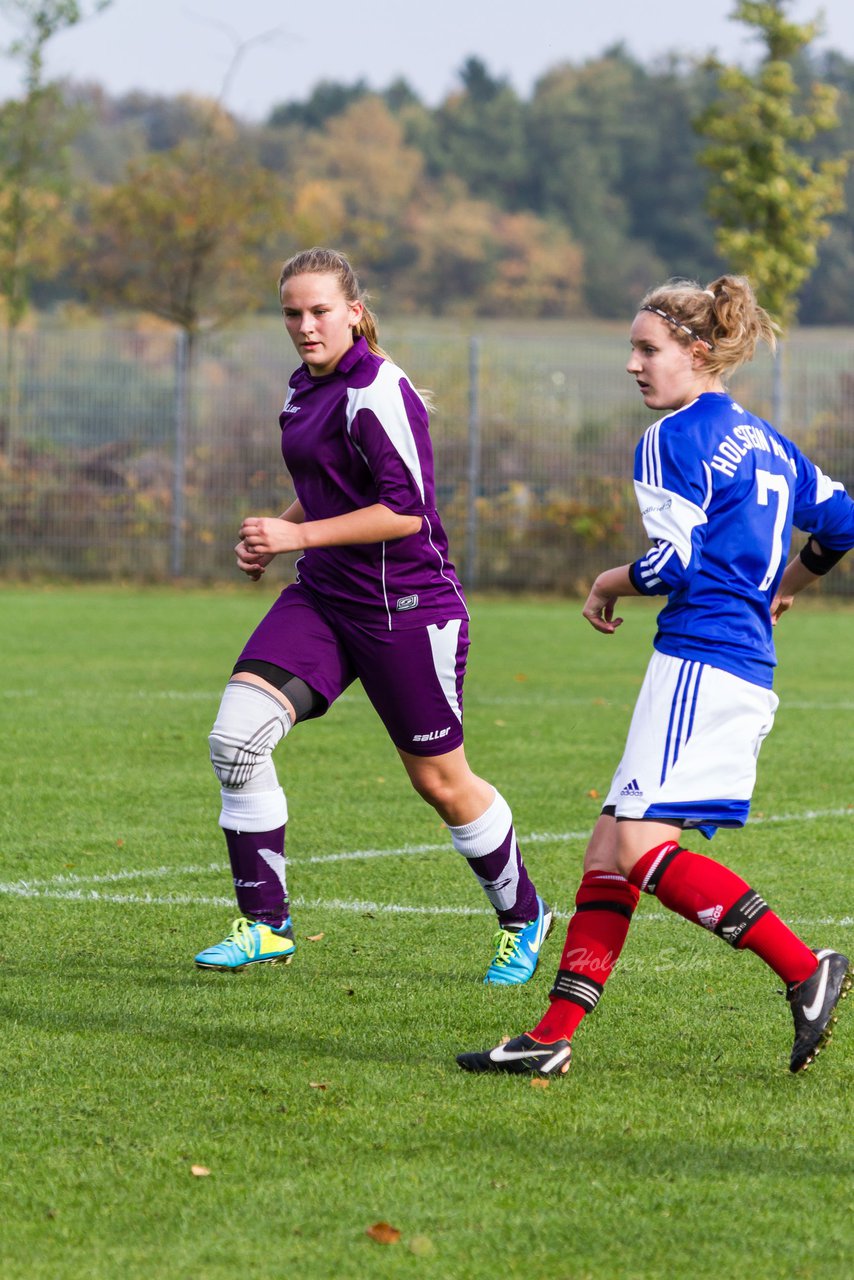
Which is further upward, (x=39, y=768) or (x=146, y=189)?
(x=146, y=189)

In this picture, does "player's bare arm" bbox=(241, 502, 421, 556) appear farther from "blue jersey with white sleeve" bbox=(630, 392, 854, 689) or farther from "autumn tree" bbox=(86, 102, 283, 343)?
"autumn tree" bbox=(86, 102, 283, 343)

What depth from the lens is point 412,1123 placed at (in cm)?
382

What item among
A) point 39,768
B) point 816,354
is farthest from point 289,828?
point 816,354

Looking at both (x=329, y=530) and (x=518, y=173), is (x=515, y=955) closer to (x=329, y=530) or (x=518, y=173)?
(x=329, y=530)

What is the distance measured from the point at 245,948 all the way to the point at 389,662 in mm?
927

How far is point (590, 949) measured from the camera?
168 inches

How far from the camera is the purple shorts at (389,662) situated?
502 centimetres

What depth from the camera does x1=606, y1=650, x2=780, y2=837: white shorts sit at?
4043 mm

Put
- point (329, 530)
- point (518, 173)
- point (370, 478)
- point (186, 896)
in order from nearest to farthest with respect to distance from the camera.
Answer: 1. point (329, 530)
2. point (370, 478)
3. point (186, 896)
4. point (518, 173)

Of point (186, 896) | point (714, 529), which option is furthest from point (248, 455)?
point (714, 529)

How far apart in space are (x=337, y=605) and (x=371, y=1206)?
6.98 ft

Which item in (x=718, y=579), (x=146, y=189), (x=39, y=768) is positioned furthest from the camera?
(x=146, y=189)

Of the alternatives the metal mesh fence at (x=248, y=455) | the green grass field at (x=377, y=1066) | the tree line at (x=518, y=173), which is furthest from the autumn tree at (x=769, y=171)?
the tree line at (x=518, y=173)

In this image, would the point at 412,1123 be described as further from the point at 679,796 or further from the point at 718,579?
the point at 718,579
